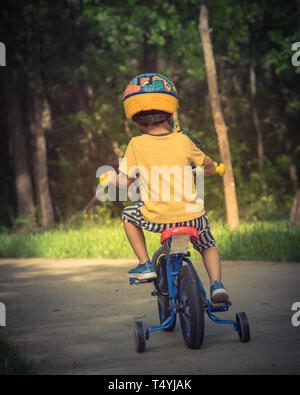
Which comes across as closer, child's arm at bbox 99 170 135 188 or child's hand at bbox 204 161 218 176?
child's arm at bbox 99 170 135 188

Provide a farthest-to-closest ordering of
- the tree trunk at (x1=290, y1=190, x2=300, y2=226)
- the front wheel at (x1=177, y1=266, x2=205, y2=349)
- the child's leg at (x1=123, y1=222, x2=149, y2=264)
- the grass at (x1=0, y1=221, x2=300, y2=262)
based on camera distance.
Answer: the tree trunk at (x1=290, y1=190, x2=300, y2=226) → the grass at (x1=0, y1=221, x2=300, y2=262) → the child's leg at (x1=123, y1=222, x2=149, y2=264) → the front wheel at (x1=177, y1=266, x2=205, y2=349)

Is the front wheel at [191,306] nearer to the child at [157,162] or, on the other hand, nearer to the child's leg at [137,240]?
the child at [157,162]

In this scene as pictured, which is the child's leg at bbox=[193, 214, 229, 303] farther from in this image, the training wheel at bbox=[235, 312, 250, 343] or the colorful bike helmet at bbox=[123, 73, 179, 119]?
the colorful bike helmet at bbox=[123, 73, 179, 119]

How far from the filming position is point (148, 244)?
12047 mm

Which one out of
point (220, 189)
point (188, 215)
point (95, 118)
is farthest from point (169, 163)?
point (95, 118)

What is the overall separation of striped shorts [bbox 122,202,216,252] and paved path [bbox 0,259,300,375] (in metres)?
0.80

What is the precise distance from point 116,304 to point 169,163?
2.74 metres

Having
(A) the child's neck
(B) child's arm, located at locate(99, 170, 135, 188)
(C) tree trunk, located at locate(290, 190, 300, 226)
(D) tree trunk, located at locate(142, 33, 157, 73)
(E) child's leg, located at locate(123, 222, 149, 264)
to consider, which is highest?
(D) tree trunk, located at locate(142, 33, 157, 73)

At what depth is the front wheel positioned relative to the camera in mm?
4797

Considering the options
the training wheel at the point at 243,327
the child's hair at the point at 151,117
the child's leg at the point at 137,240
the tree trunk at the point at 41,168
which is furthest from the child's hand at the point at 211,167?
the tree trunk at the point at 41,168

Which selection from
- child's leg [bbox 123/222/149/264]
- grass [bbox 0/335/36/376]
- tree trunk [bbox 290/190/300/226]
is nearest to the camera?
grass [bbox 0/335/36/376]

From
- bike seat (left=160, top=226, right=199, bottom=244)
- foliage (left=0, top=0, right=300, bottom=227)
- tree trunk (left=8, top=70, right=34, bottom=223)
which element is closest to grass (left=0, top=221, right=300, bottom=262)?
bike seat (left=160, top=226, right=199, bottom=244)

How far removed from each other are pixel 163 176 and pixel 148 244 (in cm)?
714

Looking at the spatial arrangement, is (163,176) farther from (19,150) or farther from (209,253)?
(19,150)
